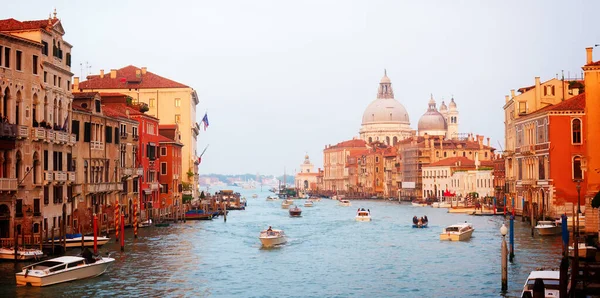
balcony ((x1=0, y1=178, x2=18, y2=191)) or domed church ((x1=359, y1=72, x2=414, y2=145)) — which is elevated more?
domed church ((x1=359, y1=72, x2=414, y2=145))

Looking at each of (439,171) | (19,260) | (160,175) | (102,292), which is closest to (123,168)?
(160,175)

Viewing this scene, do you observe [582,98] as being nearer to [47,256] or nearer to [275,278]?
[275,278]

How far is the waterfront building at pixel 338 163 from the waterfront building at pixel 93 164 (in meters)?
110

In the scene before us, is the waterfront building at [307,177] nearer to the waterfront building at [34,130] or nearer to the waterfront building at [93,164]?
the waterfront building at [93,164]

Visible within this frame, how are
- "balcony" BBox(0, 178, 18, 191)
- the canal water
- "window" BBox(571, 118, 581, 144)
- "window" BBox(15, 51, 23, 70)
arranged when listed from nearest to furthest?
the canal water
"balcony" BBox(0, 178, 18, 191)
"window" BBox(15, 51, 23, 70)
"window" BBox(571, 118, 581, 144)

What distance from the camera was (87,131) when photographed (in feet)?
121

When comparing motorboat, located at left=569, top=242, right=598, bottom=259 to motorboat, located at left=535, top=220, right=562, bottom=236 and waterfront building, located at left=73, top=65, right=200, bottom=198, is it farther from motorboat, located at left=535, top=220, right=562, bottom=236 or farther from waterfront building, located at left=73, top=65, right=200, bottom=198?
waterfront building, located at left=73, top=65, right=200, bottom=198

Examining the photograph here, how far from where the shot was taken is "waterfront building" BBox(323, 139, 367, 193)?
153m

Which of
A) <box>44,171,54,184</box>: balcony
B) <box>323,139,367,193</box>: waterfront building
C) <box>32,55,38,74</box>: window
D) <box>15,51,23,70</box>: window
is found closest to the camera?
<box>15,51,23,70</box>: window

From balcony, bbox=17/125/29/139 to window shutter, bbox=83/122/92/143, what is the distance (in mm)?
7160

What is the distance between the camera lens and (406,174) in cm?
11256

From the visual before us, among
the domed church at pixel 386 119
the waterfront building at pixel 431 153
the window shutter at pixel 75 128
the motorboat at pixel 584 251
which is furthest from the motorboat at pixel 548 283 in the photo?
the domed church at pixel 386 119

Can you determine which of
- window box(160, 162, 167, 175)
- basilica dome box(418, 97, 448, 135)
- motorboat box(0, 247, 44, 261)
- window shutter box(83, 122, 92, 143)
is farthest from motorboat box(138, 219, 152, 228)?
basilica dome box(418, 97, 448, 135)

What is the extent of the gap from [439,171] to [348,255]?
65391mm
